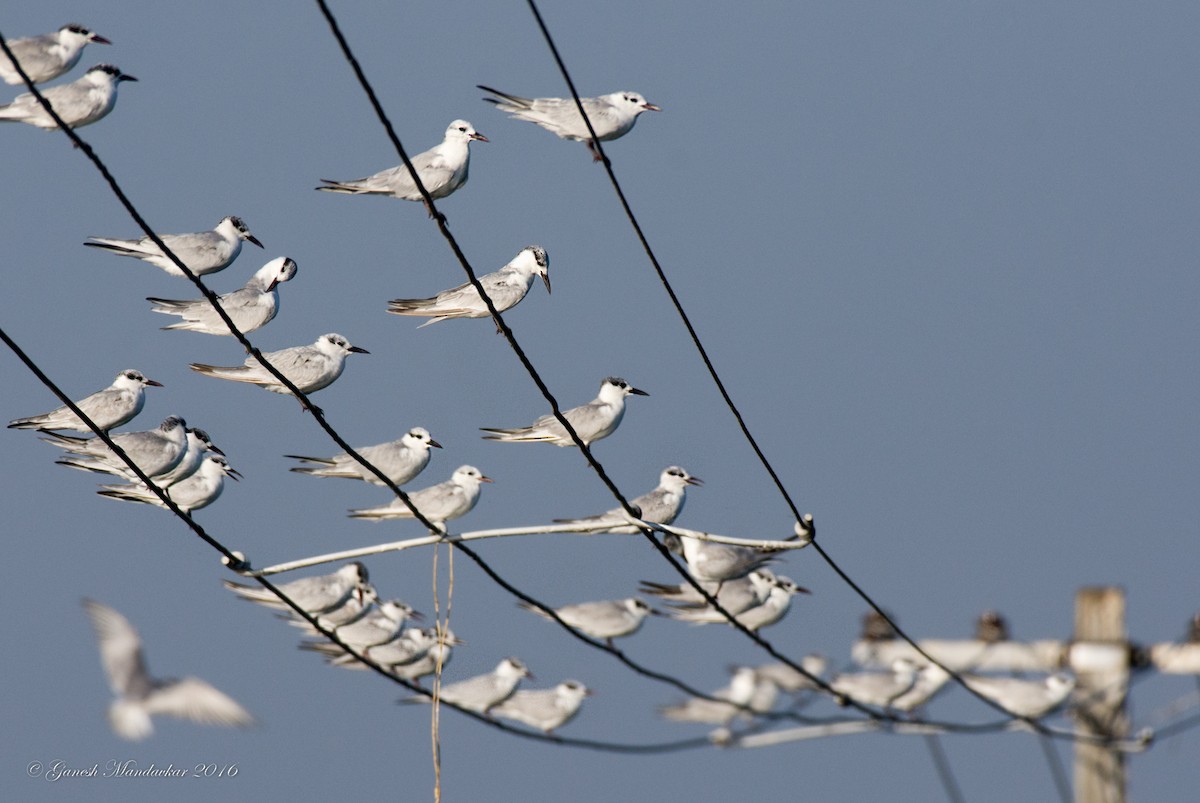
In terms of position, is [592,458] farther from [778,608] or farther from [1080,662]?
[778,608]

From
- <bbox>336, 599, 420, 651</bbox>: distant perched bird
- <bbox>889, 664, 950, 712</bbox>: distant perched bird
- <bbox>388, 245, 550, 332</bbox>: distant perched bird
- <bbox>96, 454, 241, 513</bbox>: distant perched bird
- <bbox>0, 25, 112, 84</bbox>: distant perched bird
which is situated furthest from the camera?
<bbox>889, 664, 950, 712</bbox>: distant perched bird

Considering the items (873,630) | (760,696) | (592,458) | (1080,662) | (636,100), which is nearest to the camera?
(592,458)

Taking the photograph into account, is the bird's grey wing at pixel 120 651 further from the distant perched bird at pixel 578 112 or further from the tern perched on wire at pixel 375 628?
the distant perched bird at pixel 578 112

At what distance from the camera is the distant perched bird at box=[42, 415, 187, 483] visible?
11461 millimetres

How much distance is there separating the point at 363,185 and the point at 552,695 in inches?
353

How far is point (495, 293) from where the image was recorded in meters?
13.0

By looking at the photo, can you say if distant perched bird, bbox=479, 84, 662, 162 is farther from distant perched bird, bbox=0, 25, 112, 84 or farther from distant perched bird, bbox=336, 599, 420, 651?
distant perched bird, bbox=336, 599, 420, 651

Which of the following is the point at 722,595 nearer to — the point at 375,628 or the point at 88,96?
the point at 375,628

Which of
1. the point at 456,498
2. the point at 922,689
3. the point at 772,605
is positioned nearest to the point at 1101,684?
the point at 772,605

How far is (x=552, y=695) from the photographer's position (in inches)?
778

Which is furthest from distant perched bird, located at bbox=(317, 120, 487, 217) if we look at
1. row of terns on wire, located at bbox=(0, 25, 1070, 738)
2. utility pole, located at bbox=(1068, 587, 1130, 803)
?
utility pole, located at bbox=(1068, 587, 1130, 803)

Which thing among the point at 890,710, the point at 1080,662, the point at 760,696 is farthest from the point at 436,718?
the point at 760,696

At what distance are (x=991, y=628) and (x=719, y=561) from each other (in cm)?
286

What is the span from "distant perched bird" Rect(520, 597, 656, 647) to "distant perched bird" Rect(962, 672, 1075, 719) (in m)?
3.45
